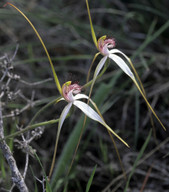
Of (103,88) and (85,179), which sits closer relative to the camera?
(103,88)

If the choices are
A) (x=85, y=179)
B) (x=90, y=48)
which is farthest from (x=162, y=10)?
(x=85, y=179)

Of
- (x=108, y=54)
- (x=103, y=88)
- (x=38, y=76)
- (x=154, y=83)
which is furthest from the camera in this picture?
(x=38, y=76)

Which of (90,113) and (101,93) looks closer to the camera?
(90,113)

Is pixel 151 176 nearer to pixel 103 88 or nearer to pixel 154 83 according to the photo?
pixel 103 88

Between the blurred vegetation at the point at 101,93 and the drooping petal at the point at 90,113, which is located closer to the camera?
the drooping petal at the point at 90,113

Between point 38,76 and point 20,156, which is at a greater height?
point 38,76

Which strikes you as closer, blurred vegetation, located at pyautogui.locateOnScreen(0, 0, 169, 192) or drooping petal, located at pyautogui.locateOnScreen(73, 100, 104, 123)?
drooping petal, located at pyautogui.locateOnScreen(73, 100, 104, 123)

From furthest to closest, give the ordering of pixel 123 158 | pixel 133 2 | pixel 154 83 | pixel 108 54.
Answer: pixel 133 2 → pixel 154 83 → pixel 123 158 → pixel 108 54

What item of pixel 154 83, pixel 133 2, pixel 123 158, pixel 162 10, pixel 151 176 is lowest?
pixel 151 176
